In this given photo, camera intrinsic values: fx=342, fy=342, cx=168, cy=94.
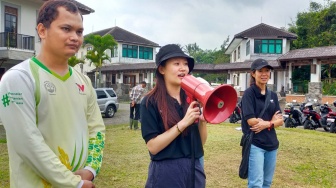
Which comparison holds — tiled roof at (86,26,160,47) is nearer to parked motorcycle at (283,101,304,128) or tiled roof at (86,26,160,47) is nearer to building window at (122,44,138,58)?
building window at (122,44,138,58)

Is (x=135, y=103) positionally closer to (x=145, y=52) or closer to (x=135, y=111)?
(x=135, y=111)

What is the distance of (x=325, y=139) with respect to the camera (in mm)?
8828

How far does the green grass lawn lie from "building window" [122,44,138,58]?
27.8 metres

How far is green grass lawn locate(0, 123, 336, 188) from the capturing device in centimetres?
491

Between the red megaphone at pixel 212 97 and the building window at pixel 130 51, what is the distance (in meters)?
34.5

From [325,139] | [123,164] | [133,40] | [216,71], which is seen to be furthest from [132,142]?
[133,40]

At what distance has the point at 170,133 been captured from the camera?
6.68ft

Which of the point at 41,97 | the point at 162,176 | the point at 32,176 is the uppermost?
the point at 41,97

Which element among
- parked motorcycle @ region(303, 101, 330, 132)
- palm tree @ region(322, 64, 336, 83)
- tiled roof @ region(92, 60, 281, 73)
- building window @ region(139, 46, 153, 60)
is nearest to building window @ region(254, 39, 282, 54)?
tiled roof @ region(92, 60, 281, 73)

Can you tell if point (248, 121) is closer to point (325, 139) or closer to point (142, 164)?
point (142, 164)

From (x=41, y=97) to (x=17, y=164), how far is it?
0.31 m

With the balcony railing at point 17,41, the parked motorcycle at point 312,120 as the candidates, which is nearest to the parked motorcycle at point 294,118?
the parked motorcycle at point 312,120

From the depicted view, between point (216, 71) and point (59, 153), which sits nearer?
point (59, 153)

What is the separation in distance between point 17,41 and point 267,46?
20725mm
